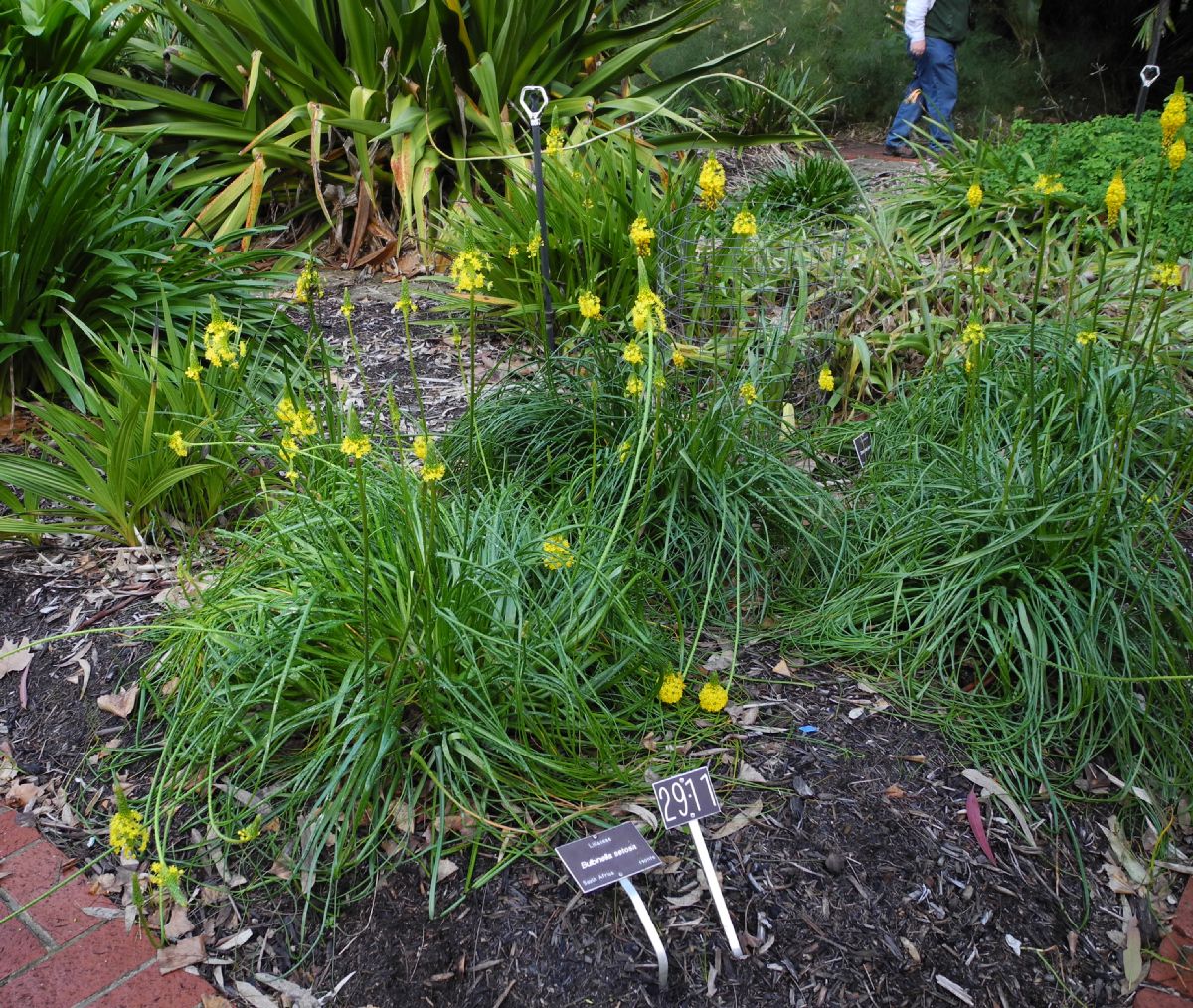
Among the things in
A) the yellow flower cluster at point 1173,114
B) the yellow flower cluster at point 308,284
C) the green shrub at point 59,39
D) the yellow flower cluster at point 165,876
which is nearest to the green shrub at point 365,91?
the green shrub at point 59,39

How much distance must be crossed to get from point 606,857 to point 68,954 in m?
1.11

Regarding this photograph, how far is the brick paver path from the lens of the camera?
1946 mm

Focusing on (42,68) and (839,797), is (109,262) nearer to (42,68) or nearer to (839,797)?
(42,68)

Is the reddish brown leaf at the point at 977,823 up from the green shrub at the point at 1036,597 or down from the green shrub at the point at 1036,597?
down

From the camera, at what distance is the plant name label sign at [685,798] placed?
197cm

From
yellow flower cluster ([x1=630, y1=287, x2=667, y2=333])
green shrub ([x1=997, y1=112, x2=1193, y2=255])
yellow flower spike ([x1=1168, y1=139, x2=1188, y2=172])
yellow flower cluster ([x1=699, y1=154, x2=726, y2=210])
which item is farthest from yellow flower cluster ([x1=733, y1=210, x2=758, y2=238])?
green shrub ([x1=997, y1=112, x2=1193, y2=255])

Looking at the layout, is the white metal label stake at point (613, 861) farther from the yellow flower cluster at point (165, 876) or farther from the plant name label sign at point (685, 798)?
the yellow flower cluster at point (165, 876)

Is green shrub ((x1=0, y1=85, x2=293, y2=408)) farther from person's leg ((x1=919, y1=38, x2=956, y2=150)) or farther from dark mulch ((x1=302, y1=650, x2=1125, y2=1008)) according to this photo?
person's leg ((x1=919, y1=38, x2=956, y2=150))

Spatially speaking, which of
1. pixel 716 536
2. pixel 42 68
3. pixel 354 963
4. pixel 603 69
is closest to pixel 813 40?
pixel 603 69

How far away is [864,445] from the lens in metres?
3.66

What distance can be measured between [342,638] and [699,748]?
2.85 feet

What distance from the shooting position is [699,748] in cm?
238

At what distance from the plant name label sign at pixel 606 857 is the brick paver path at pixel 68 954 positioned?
0.76 m

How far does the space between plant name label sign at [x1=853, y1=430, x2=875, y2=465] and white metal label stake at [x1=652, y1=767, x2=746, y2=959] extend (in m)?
1.62
